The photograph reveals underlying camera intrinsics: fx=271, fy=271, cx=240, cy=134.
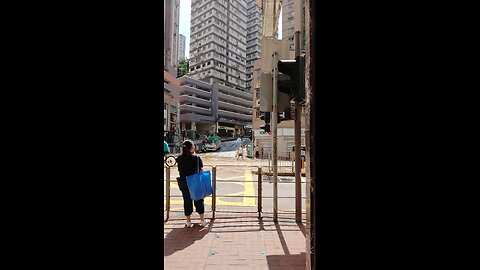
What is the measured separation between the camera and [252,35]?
95438mm

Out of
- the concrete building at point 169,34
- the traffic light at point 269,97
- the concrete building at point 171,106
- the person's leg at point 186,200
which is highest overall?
the concrete building at point 169,34

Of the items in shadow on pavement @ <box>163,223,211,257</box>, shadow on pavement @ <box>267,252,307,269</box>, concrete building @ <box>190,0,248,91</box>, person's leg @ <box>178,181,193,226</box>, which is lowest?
shadow on pavement @ <box>163,223,211,257</box>

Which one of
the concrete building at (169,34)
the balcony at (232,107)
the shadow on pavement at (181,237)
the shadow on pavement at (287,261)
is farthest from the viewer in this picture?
the balcony at (232,107)

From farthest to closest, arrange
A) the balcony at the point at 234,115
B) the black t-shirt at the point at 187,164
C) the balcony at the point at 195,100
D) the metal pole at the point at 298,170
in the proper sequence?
the balcony at the point at 234,115, the balcony at the point at 195,100, the metal pole at the point at 298,170, the black t-shirt at the point at 187,164

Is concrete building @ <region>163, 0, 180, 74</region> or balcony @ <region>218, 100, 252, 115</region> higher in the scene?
concrete building @ <region>163, 0, 180, 74</region>

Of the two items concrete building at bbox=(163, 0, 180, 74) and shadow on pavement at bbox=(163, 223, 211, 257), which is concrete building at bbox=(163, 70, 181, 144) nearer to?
concrete building at bbox=(163, 0, 180, 74)

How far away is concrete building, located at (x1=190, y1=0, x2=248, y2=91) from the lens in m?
75.3

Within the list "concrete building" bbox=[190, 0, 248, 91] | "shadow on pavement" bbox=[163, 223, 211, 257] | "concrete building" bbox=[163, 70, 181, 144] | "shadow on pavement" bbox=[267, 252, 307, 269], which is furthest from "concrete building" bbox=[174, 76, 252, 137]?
"shadow on pavement" bbox=[267, 252, 307, 269]

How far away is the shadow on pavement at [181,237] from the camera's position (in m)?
3.86

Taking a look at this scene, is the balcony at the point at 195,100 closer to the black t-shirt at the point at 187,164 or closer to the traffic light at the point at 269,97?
the traffic light at the point at 269,97

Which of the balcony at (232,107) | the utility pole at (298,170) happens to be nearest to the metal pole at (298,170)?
the utility pole at (298,170)
